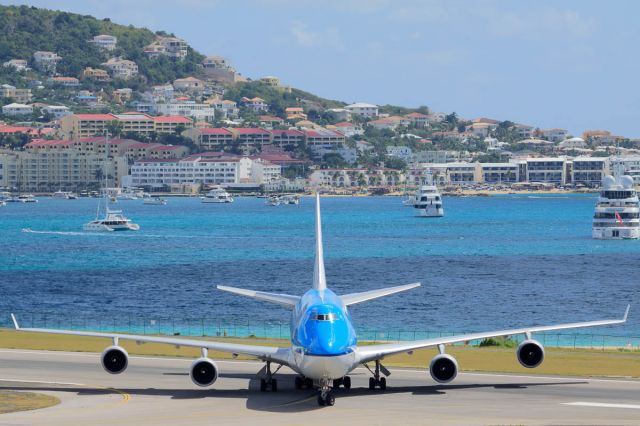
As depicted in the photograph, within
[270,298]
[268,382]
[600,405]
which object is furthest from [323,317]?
[600,405]

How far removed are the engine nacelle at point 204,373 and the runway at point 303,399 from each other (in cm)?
75

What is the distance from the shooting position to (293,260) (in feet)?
625

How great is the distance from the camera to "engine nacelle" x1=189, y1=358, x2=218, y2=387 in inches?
1921

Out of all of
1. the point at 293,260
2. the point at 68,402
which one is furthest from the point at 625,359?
the point at 293,260

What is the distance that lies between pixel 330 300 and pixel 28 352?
22052 millimetres

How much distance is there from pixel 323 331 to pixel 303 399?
391 cm

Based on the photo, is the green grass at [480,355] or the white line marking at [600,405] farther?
the green grass at [480,355]

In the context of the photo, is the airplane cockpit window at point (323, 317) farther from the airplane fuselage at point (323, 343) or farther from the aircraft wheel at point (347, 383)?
the aircraft wheel at point (347, 383)

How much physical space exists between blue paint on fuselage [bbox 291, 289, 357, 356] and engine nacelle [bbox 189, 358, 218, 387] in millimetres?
3160

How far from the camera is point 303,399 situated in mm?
48625

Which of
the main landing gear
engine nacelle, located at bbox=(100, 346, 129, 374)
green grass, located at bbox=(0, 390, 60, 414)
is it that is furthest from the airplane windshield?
green grass, located at bbox=(0, 390, 60, 414)

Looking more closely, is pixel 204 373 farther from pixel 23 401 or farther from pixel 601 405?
pixel 601 405

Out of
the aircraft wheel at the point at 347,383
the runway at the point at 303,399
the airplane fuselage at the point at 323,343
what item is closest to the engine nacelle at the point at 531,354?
the runway at the point at 303,399

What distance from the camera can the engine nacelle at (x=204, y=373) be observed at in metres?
48.8
